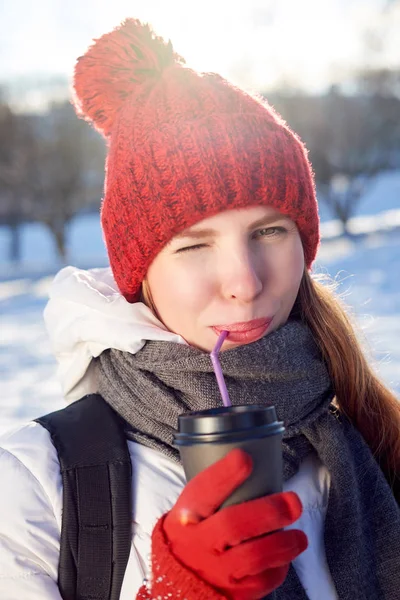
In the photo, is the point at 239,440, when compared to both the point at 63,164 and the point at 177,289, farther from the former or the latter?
the point at 63,164

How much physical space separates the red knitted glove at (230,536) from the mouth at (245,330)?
0.47m

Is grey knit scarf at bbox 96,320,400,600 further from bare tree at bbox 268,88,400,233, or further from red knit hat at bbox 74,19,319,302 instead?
bare tree at bbox 268,88,400,233

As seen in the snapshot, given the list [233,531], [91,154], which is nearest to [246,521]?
[233,531]

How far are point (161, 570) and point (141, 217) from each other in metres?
0.70

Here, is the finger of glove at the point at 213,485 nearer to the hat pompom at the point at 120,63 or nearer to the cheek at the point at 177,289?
the cheek at the point at 177,289

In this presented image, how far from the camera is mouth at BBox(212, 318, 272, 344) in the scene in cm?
147

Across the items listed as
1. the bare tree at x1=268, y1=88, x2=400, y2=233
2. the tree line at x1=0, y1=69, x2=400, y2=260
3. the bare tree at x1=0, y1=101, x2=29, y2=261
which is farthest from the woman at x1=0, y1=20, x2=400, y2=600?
the bare tree at x1=0, y1=101, x2=29, y2=261

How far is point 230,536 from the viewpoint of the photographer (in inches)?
39.9

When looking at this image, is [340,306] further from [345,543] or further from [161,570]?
[161,570]

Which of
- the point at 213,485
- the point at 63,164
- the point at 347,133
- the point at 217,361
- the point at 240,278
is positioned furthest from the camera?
the point at 347,133

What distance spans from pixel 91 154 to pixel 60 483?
14.9m

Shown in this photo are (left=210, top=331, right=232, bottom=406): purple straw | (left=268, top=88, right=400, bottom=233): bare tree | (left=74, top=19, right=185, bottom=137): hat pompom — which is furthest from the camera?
(left=268, top=88, right=400, bottom=233): bare tree

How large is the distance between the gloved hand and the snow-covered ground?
1011 millimetres

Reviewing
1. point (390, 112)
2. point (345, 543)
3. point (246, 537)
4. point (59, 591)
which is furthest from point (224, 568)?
point (390, 112)
